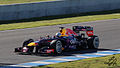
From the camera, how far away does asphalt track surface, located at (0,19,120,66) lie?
1377 cm

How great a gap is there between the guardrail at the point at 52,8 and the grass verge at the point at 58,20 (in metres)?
0.48

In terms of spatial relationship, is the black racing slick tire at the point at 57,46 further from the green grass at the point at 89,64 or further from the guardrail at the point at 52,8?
the guardrail at the point at 52,8

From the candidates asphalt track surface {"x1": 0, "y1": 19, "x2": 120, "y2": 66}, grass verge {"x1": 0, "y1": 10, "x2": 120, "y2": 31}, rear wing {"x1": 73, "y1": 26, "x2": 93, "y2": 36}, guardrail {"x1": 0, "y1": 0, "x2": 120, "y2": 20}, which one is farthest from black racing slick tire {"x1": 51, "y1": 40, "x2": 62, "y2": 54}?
guardrail {"x1": 0, "y1": 0, "x2": 120, "y2": 20}

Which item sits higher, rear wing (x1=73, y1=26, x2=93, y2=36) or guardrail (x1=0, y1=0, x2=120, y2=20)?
guardrail (x1=0, y1=0, x2=120, y2=20)

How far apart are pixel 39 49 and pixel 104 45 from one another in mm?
4270

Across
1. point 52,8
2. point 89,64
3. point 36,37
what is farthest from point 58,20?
point 89,64

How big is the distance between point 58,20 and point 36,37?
8.12 m

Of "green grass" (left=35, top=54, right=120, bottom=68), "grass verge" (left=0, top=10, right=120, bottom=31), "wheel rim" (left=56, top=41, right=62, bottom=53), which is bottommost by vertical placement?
"green grass" (left=35, top=54, right=120, bottom=68)

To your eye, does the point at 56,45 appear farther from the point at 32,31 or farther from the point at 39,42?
the point at 32,31

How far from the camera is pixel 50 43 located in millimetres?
14117

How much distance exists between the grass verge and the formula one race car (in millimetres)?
9481

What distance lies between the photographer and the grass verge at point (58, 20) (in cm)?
2559

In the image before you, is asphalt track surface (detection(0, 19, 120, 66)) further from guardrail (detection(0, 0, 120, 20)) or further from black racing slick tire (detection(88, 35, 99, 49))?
guardrail (detection(0, 0, 120, 20))

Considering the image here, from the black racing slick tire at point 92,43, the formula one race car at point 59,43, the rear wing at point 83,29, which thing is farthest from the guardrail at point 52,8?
the black racing slick tire at point 92,43
